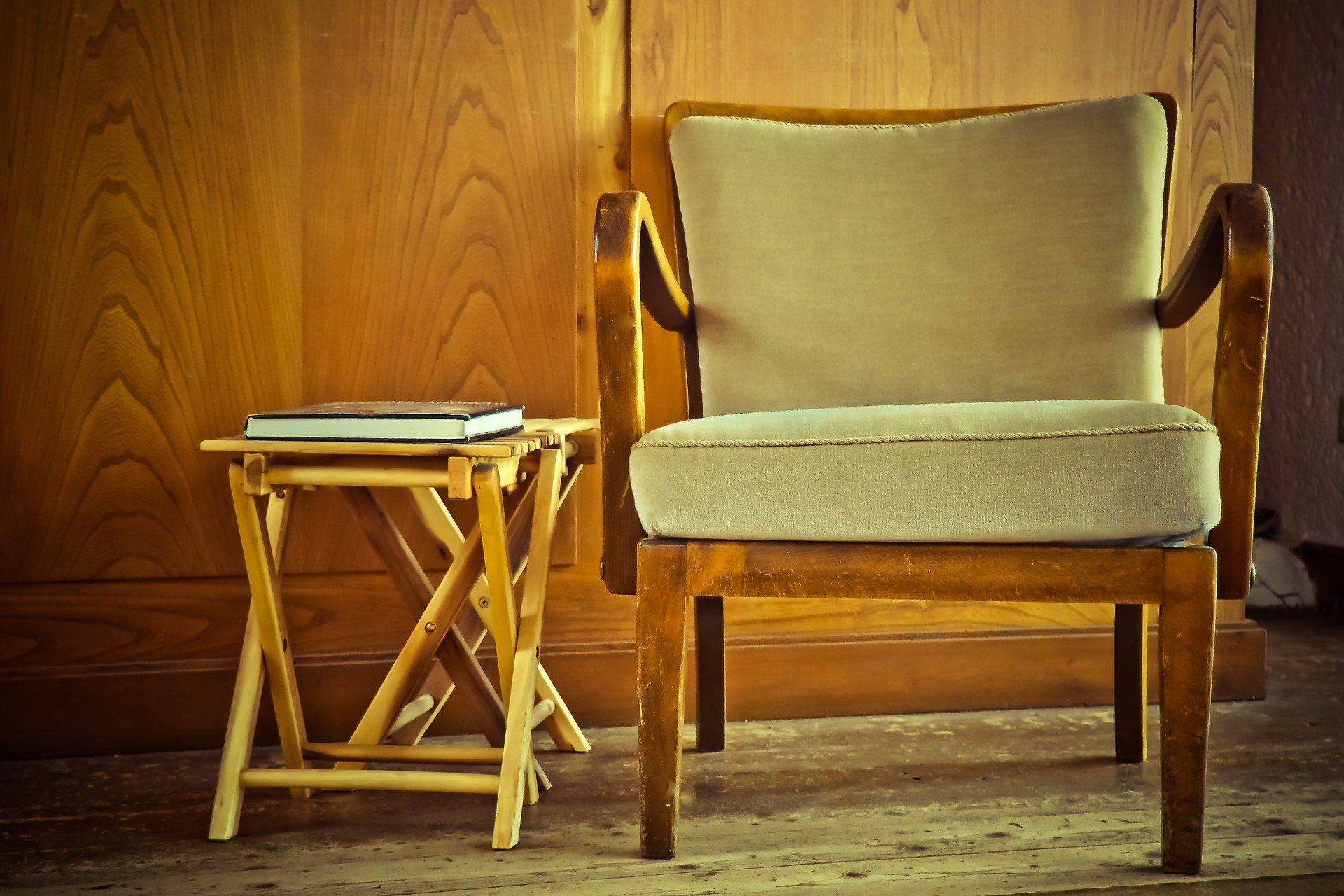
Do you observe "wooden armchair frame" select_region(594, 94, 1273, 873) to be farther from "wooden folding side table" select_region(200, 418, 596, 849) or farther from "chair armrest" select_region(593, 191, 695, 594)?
"wooden folding side table" select_region(200, 418, 596, 849)

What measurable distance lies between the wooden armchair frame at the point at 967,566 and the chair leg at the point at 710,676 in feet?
1.14

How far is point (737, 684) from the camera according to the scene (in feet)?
4.89

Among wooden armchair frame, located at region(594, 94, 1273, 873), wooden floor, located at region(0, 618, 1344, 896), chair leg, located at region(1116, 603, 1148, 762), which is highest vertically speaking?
wooden armchair frame, located at region(594, 94, 1273, 873)

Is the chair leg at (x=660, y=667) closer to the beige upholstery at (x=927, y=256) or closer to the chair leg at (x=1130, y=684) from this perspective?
the beige upholstery at (x=927, y=256)

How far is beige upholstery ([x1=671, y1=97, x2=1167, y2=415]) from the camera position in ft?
4.12

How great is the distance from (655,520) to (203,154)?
2.90 feet

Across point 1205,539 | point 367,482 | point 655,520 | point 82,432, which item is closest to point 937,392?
point 1205,539

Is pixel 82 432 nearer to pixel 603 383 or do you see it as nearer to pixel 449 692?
pixel 449 692

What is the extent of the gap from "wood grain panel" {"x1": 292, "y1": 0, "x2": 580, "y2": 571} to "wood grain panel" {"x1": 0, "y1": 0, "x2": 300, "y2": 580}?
0.05 m

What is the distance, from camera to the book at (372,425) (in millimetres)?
1010

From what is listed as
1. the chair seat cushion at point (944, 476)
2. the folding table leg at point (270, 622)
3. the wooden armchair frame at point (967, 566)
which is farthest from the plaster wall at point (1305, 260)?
the folding table leg at point (270, 622)

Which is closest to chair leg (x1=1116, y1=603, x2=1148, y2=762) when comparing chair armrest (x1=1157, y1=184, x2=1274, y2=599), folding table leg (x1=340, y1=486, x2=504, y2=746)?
chair armrest (x1=1157, y1=184, x2=1274, y2=599)

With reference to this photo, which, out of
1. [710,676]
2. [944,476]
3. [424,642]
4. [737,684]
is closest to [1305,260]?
[737,684]

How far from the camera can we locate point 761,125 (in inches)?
52.5
